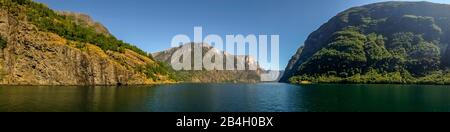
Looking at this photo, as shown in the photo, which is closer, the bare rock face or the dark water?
the dark water

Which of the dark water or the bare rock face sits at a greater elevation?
the bare rock face

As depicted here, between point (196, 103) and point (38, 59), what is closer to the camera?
point (196, 103)

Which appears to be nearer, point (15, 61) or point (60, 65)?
point (15, 61)

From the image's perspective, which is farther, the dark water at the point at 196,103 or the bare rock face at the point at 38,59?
the bare rock face at the point at 38,59

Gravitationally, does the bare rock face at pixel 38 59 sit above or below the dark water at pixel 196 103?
above

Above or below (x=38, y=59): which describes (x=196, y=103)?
below
